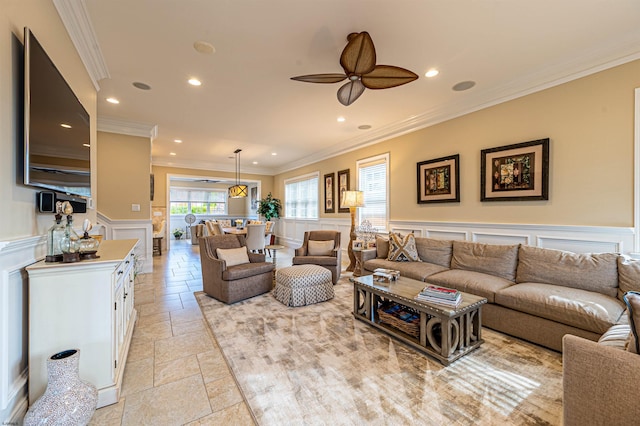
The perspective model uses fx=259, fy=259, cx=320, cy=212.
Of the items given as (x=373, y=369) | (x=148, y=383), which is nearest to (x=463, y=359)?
(x=373, y=369)

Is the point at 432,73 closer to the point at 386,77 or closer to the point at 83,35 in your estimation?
the point at 386,77

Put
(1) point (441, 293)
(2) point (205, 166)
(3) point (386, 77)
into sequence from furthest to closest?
1. (2) point (205, 166)
2. (3) point (386, 77)
3. (1) point (441, 293)

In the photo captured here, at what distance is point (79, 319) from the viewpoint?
1.57 metres

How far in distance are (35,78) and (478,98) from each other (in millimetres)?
4448

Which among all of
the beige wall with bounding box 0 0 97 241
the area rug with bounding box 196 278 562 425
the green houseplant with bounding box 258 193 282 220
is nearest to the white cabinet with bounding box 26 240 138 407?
the beige wall with bounding box 0 0 97 241

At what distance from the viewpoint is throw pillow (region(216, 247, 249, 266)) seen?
355 centimetres

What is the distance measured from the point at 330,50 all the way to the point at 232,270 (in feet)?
9.13

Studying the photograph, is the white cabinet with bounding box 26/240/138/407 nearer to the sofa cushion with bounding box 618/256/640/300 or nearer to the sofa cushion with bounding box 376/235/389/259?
the sofa cushion with bounding box 376/235/389/259

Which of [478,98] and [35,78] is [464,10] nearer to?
[478,98]

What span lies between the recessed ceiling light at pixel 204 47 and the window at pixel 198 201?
33.0ft

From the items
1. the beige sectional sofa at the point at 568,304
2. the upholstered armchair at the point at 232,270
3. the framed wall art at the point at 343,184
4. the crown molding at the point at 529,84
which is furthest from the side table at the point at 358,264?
the crown molding at the point at 529,84

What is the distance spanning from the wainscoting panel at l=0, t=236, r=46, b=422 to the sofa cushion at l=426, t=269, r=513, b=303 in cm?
335

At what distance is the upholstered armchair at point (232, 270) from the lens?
3344mm

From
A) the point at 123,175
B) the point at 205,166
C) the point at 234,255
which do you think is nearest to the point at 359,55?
the point at 234,255
